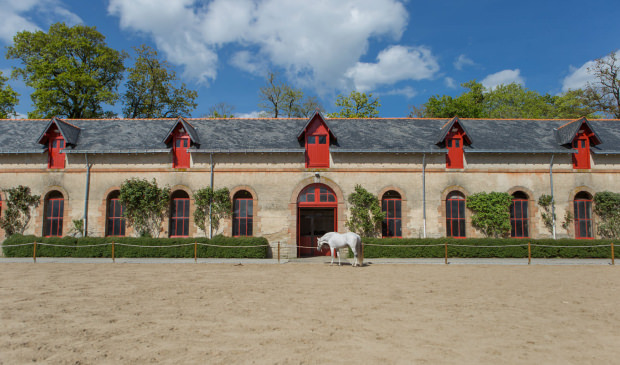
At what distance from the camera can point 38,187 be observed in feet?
61.0

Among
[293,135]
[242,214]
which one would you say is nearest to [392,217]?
[293,135]

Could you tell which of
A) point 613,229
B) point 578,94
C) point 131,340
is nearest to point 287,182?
point 131,340

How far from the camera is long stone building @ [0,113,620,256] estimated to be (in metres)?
18.3

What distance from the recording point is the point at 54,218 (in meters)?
18.6

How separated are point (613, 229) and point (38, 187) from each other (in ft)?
101

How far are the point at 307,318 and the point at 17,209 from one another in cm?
1918

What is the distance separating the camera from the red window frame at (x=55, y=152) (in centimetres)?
1883

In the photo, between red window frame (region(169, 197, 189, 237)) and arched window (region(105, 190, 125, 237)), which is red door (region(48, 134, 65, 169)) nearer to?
arched window (region(105, 190, 125, 237))

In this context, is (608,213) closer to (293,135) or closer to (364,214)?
(364,214)

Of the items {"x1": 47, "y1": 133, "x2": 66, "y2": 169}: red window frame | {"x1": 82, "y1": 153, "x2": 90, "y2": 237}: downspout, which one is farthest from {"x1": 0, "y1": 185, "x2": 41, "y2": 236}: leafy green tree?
{"x1": 82, "y1": 153, "x2": 90, "y2": 237}: downspout

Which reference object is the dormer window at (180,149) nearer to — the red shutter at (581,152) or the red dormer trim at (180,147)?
the red dormer trim at (180,147)

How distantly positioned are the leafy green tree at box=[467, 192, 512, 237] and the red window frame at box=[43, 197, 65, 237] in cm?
2188

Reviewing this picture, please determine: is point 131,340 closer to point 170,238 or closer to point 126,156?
point 170,238

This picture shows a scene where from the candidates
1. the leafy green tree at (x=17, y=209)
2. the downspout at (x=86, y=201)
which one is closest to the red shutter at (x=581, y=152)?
the downspout at (x=86, y=201)
